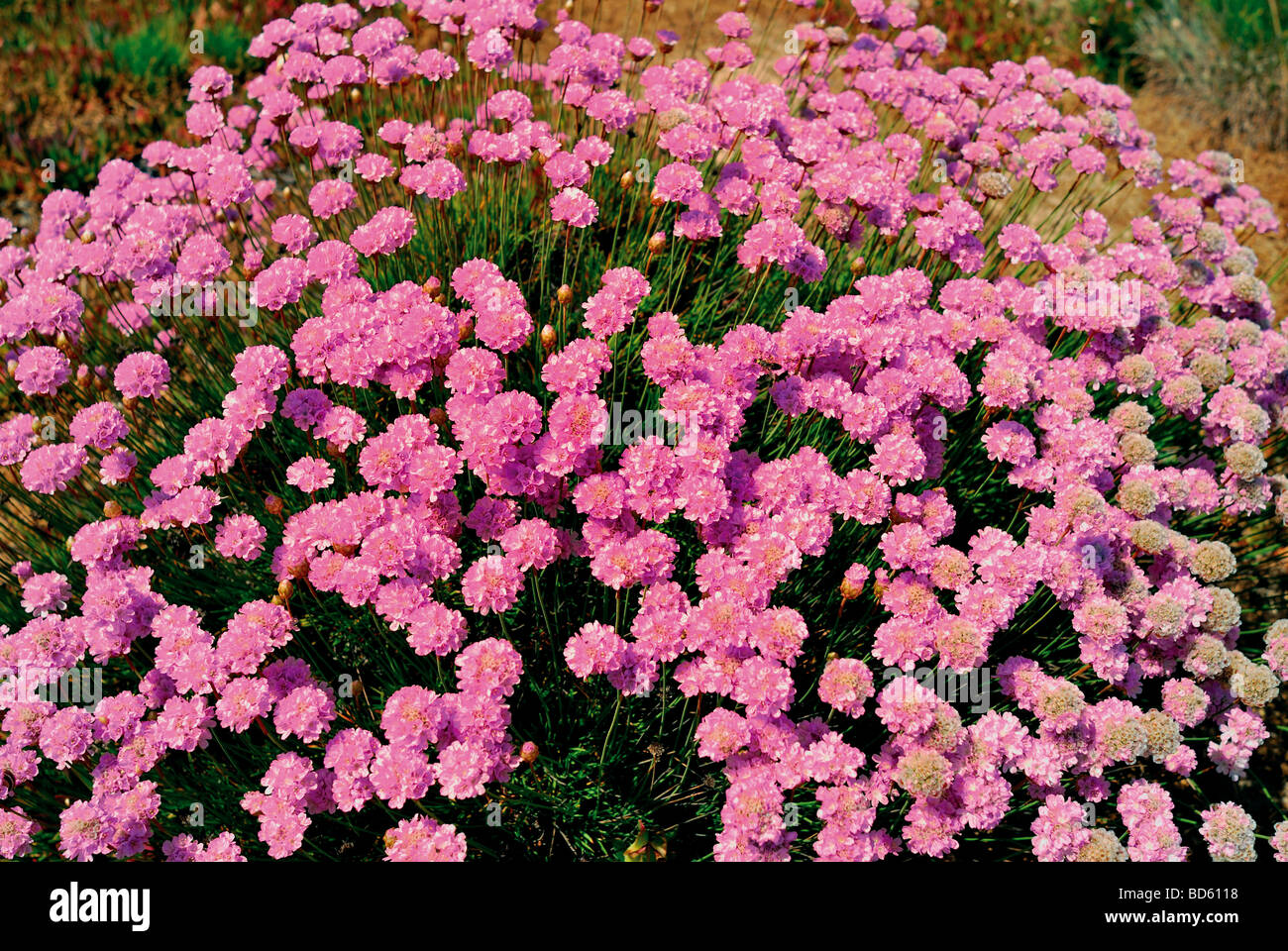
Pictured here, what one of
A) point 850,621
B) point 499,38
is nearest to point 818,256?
point 850,621

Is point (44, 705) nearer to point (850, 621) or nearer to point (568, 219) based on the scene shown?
point (568, 219)

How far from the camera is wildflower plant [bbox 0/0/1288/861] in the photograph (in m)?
3.45

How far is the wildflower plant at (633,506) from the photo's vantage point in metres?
3.45

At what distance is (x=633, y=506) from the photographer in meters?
3.59

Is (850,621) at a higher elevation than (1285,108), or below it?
below

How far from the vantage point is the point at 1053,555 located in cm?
383

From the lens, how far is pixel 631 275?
3.93 m

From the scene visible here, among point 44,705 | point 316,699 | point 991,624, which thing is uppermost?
point 991,624

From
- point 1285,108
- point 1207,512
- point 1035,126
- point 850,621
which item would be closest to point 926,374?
point 850,621

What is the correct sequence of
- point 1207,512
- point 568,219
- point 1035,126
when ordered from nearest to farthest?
point 568,219 → point 1207,512 → point 1035,126

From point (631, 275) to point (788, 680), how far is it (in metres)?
1.87

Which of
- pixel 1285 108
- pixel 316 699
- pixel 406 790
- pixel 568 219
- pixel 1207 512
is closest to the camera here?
pixel 406 790

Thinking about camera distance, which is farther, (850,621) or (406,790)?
(850,621)

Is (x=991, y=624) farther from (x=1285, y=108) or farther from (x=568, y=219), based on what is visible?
(x=1285, y=108)
